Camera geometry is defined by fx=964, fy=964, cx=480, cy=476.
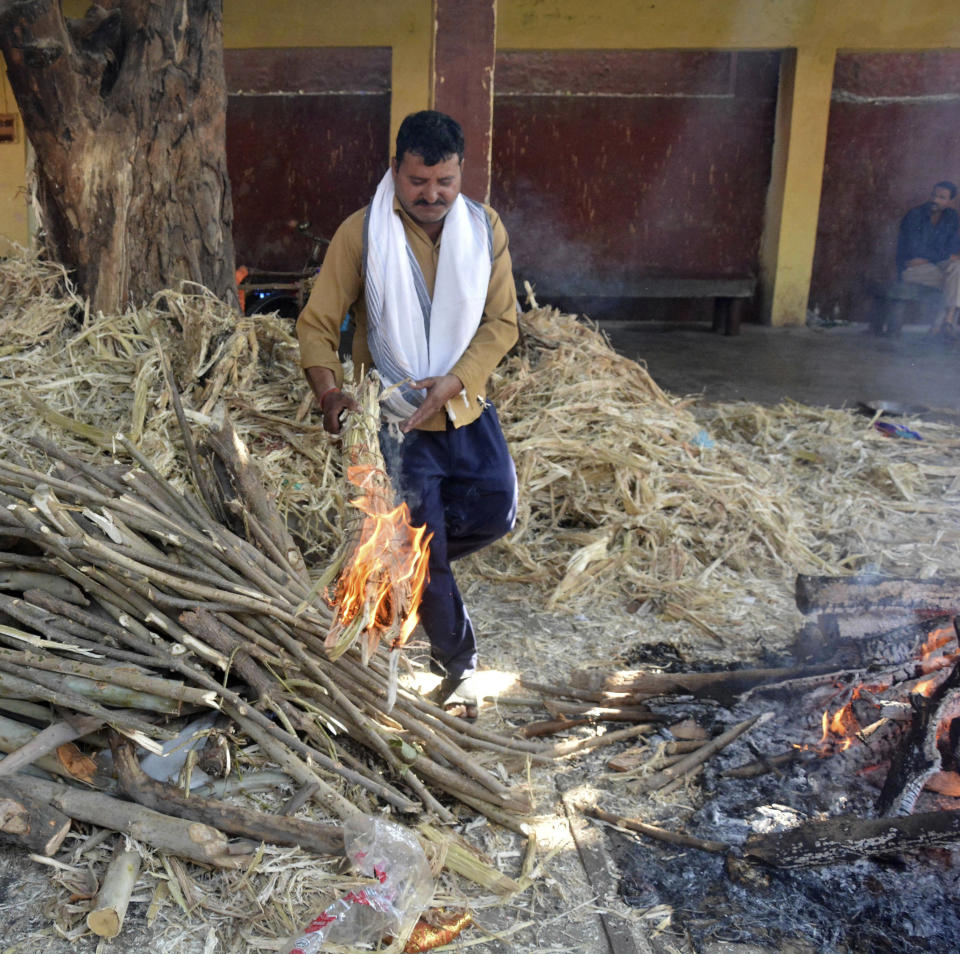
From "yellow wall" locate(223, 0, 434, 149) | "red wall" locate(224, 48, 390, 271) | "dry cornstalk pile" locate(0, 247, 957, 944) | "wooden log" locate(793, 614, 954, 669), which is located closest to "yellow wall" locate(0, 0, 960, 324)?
"yellow wall" locate(223, 0, 434, 149)

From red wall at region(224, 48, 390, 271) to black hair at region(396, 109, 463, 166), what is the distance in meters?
7.82

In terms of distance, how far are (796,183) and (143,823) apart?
1056cm

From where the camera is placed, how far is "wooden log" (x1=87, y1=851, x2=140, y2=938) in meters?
2.34

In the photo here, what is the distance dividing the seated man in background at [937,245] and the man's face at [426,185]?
9.44 m

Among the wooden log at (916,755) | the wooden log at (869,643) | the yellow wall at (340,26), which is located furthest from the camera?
the yellow wall at (340,26)

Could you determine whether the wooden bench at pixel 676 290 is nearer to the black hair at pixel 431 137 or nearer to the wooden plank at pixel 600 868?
the black hair at pixel 431 137

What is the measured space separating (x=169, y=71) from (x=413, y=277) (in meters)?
2.46

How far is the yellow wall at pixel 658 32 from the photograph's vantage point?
32.9ft

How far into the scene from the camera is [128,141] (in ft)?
15.9

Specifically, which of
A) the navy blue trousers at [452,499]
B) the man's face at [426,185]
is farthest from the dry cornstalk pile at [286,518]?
the man's face at [426,185]

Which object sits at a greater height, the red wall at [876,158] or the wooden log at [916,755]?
the red wall at [876,158]

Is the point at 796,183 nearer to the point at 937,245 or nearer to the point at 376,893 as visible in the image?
the point at 937,245

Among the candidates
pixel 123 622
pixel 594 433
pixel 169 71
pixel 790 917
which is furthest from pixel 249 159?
pixel 790 917

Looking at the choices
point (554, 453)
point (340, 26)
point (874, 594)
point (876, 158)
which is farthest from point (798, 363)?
point (874, 594)
